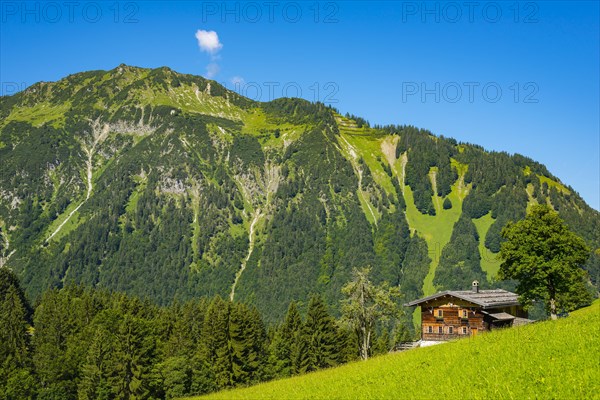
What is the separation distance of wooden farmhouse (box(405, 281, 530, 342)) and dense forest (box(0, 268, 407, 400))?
44.9 ft

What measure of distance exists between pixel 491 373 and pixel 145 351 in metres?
66.6

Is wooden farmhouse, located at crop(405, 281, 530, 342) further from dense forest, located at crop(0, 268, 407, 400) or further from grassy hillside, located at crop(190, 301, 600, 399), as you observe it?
grassy hillside, located at crop(190, 301, 600, 399)

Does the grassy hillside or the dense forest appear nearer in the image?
the grassy hillside

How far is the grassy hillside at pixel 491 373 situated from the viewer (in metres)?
19.1

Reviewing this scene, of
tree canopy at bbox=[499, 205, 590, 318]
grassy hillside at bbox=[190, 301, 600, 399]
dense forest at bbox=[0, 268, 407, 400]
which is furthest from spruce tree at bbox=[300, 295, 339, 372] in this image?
grassy hillside at bbox=[190, 301, 600, 399]

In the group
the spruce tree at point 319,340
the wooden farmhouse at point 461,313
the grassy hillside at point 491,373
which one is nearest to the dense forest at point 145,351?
the spruce tree at point 319,340

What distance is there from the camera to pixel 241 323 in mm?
91562

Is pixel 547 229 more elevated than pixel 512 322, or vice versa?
pixel 547 229

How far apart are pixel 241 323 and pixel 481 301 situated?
41923 millimetres

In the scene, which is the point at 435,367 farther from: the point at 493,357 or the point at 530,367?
the point at 530,367

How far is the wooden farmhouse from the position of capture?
6988cm

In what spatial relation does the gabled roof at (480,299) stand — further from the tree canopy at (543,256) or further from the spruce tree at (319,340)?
the spruce tree at (319,340)

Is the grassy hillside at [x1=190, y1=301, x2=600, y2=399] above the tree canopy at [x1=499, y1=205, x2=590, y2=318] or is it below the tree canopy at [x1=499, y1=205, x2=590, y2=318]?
below

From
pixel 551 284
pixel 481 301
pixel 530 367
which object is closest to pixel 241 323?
pixel 481 301
